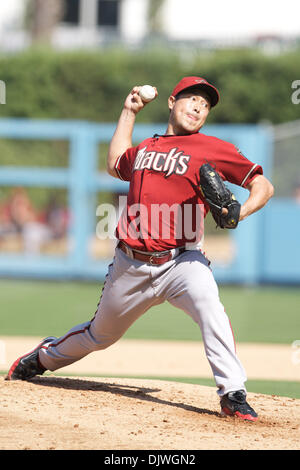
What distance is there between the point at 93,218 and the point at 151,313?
A: 3285 millimetres

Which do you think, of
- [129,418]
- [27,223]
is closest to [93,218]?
[27,223]

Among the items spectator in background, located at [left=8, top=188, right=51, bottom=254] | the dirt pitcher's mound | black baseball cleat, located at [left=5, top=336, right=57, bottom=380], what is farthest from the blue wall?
black baseball cleat, located at [left=5, top=336, right=57, bottom=380]

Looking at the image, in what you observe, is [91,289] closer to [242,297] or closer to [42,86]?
[242,297]

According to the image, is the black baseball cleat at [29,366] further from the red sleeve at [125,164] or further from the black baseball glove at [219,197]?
the black baseball glove at [219,197]

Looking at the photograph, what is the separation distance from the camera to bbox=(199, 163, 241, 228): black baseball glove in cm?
429

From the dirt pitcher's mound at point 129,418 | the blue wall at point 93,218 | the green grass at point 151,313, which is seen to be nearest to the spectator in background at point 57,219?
the blue wall at point 93,218

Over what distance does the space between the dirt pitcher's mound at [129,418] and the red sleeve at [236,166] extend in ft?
4.36

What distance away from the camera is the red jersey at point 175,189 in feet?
14.9

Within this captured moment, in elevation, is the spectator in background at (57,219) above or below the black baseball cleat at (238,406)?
above

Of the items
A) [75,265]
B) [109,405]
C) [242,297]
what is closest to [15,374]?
[109,405]

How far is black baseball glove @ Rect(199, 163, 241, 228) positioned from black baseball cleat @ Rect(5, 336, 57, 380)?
58.7 inches

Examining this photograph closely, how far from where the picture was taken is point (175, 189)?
4.54 meters

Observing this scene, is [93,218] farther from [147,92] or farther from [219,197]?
[219,197]

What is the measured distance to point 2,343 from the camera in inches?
295
